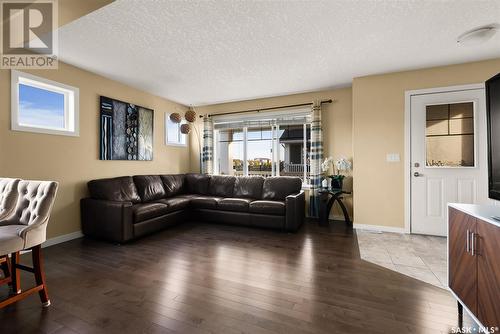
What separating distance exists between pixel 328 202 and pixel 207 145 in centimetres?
310

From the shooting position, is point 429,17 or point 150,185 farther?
point 150,185

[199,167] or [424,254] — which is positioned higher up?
[199,167]

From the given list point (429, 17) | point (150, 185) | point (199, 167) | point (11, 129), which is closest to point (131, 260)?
point (150, 185)

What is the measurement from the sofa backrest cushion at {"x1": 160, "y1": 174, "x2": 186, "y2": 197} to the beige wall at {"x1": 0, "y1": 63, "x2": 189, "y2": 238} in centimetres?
62

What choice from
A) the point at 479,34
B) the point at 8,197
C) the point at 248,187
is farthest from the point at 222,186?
the point at 479,34

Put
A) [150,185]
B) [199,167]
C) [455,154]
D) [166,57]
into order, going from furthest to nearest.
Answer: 1. [199,167]
2. [150,185]
3. [455,154]
4. [166,57]

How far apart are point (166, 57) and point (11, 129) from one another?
2.08 m

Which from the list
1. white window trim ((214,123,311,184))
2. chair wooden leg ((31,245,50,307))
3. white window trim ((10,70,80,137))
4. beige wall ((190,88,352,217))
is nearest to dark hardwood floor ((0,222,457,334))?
chair wooden leg ((31,245,50,307))

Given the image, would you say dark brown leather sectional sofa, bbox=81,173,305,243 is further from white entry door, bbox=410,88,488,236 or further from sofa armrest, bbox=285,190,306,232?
white entry door, bbox=410,88,488,236

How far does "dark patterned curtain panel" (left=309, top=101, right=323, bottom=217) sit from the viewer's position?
443cm

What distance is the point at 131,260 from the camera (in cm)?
260

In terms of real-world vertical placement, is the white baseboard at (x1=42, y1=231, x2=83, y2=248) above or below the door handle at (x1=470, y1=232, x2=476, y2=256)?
below

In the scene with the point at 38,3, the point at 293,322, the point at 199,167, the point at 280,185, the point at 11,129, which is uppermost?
the point at 38,3

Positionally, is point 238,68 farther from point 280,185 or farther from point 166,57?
point 280,185
